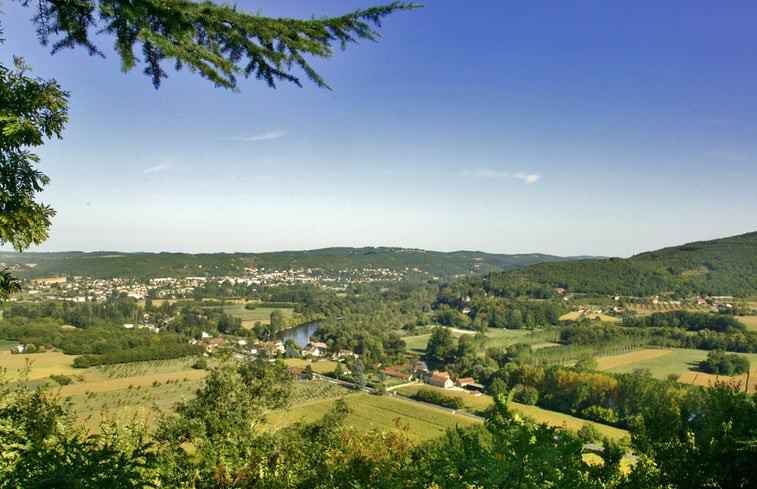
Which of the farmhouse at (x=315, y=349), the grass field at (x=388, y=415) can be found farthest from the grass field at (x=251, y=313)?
the grass field at (x=388, y=415)

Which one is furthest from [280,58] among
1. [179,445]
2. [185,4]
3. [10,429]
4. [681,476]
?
[179,445]

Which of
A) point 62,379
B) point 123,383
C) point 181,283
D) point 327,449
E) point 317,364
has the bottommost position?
point 317,364

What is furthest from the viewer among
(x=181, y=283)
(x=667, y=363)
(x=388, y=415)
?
(x=181, y=283)

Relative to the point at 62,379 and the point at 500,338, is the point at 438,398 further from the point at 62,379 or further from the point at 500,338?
the point at 500,338

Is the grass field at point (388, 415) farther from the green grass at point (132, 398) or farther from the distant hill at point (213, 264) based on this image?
the distant hill at point (213, 264)

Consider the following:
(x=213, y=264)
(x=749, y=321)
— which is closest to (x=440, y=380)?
(x=749, y=321)

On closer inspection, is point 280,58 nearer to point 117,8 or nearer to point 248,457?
point 117,8
